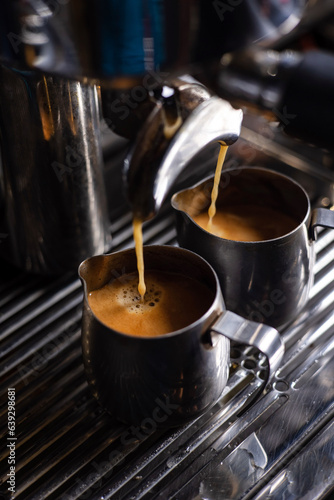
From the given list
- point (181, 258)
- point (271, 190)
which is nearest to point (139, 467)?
point (181, 258)

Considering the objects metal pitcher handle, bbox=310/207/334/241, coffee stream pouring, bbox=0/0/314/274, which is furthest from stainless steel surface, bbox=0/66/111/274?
metal pitcher handle, bbox=310/207/334/241

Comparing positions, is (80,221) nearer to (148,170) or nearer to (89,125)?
(89,125)

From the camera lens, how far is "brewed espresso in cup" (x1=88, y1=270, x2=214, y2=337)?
0.59 meters

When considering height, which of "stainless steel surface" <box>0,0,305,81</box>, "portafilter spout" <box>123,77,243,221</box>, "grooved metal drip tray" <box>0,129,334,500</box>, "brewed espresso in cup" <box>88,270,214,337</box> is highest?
"stainless steel surface" <box>0,0,305,81</box>

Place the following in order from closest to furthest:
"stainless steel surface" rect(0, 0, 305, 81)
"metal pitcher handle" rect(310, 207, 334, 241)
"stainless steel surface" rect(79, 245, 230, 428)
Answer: "stainless steel surface" rect(0, 0, 305, 81), "stainless steel surface" rect(79, 245, 230, 428), "metal pitcher handle" rect(310, 207, 334, 241)

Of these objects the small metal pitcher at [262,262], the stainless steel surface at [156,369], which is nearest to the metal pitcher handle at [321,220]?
the small metal pitcher at [262,262]

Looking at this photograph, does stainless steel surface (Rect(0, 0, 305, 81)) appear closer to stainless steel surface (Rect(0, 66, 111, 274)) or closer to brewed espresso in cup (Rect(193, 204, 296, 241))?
stainless steel surface (Rect(0, 66, 111, 274))

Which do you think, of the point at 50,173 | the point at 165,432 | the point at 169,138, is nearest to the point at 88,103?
the point at 50,173

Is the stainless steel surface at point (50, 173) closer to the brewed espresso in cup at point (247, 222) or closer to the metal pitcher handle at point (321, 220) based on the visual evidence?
the brewed espresso in cup at point (247, 222)

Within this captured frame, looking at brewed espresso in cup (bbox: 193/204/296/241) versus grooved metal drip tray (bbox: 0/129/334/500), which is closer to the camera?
grooved metal drip tray (bbox: 0/129/334/500)

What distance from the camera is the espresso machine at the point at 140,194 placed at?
39 centimetres

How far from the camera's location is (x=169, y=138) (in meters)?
0.46

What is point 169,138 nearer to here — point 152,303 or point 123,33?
point 123,33

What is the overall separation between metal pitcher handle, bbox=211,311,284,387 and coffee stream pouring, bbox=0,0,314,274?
0.13 metres
